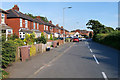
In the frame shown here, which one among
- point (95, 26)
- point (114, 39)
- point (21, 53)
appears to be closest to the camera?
point (21, 53)

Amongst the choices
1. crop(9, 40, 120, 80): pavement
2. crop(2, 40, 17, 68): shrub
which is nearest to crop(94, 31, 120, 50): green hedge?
crop(9, 40, 120, 80): pavement

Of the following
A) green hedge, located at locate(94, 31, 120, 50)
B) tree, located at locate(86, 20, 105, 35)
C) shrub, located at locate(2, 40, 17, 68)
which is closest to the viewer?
shrub, located at locate(2, 40, 17, 68)

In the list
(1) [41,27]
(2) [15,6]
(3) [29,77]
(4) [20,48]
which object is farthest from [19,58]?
(1) [41,27]

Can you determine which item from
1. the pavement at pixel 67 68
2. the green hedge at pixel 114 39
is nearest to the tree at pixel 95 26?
the green hedge at pixel 114 39

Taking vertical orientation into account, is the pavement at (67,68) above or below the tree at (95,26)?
below

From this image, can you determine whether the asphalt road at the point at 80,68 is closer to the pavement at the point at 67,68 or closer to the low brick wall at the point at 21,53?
the pavement at the point at 67,68

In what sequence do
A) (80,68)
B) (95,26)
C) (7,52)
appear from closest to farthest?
1. (7,52)
2. (80,68)
3. (95,26)

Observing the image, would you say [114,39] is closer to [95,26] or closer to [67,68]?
[67,68]

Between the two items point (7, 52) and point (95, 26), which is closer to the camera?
point (7, 52)

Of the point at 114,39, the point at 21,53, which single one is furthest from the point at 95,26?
the point at 21,53

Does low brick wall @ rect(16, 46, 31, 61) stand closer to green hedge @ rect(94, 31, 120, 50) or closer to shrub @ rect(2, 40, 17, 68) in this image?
shrub @ rect(2, 40, 17, 68)

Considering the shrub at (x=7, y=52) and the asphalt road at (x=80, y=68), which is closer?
the asphalt road at (x=80, y=68)

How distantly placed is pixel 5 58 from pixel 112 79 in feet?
18.2

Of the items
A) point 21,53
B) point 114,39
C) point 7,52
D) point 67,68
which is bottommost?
point 67,68
